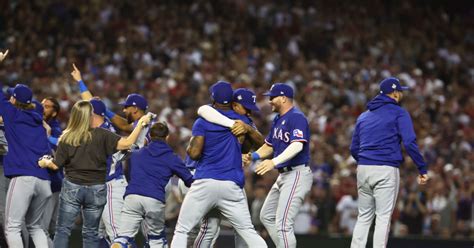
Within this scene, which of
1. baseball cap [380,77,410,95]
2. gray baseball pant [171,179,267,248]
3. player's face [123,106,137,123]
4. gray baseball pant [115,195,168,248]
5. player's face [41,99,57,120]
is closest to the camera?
Answer: gray baseball pant [171,179,267,248]

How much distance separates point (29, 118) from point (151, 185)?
4.90ft

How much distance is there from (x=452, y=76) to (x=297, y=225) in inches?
343

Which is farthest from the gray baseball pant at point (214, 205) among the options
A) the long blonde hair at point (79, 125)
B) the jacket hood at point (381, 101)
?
the jacket hood at point (381, 101)

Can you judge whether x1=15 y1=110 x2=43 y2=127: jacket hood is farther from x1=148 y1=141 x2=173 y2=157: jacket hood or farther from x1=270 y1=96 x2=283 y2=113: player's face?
x1=270 y1=96 x2=283 y2=113: player's face

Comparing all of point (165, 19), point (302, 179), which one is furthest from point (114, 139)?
point (165, 19)

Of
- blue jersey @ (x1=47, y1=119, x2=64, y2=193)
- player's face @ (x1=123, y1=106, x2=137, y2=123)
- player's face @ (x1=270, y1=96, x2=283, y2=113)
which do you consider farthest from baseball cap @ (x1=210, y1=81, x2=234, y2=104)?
blue jersey @ (x1=47, y1=119, x2=64, y2=193)

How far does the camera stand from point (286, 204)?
35.0 feet

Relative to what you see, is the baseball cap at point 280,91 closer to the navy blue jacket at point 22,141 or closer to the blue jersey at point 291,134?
the blue jersey at point 291,134

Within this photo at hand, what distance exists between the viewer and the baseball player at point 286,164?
1060 centimetres

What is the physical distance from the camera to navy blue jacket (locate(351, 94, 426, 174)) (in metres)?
10.9

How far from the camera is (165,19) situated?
23.2m

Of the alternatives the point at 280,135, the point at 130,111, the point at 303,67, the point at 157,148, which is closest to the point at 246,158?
the point at 280,135

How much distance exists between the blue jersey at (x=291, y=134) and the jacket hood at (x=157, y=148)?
118 cm

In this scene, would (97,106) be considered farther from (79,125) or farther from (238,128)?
(238,128)
